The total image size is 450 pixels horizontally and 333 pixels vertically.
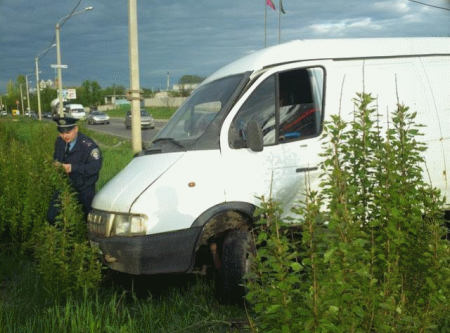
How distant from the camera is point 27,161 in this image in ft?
30.9

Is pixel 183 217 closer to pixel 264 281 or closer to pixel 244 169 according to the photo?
pixel 244 169

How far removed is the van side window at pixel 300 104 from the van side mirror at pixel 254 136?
350 millimetres

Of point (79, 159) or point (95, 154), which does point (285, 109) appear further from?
point (79, 159)

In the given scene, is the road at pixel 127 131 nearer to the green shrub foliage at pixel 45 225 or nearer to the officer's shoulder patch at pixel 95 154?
the green shrub foliage at pixel 45 225

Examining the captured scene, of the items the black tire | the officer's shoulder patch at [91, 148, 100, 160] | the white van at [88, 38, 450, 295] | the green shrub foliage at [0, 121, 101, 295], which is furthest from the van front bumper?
the officer's shoulder patch at [91, 148, 100, 160]

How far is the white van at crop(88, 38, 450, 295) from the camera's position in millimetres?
6062

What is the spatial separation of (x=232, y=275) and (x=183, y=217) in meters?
0.66

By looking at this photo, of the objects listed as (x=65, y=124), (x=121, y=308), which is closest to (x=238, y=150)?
(x=121, y=308)

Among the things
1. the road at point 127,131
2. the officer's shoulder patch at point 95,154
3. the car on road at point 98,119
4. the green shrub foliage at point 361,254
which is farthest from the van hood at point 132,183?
the car on road at point 98,119

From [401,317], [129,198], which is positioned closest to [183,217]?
[129,198]

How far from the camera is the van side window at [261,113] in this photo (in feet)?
21.4

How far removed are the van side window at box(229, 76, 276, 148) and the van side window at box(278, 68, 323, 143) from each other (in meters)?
0.09

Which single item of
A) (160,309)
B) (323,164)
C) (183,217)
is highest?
(323,164)

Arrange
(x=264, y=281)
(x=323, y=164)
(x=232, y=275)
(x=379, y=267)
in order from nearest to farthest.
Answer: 1. (x=264, y=281)
2. (x=379, y=267)
3. (x=323, y=164)
4. (x=232, y=275)
